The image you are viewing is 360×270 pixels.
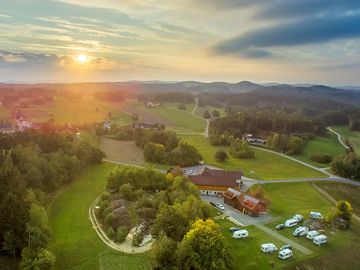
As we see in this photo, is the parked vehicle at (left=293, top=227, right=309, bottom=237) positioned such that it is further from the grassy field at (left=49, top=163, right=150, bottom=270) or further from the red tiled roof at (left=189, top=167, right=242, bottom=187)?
the grassy field at (left=49, top=163, right=150, bottom=270)

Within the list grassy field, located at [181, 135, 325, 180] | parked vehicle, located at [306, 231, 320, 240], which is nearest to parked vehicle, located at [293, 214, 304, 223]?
parked vehicle, located at [306, 231, 320, 240]

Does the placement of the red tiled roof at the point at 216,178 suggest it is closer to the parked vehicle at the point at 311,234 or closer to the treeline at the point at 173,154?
the treeline at the point at 173,154

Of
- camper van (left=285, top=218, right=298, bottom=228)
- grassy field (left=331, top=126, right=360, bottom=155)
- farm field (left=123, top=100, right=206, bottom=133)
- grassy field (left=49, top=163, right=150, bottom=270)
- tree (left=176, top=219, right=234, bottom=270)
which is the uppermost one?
tree (left=176, top=219, right=234, bottom=270)

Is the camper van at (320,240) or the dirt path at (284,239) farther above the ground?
the camper van at (320,240)

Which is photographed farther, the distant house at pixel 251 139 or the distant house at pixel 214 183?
the distant house at pixel 251 139

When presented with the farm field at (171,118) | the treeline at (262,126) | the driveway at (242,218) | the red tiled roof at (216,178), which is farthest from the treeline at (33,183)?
the farm field at (171,118)

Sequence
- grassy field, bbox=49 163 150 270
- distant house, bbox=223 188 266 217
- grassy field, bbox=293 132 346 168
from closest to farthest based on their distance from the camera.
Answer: grassy field, bbox=49 163 150 270
distant house, bbox=223 188 266 217
grassy field, bbox=293 132 346 168

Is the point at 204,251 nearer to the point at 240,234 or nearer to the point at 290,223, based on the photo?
the point at 240,234
